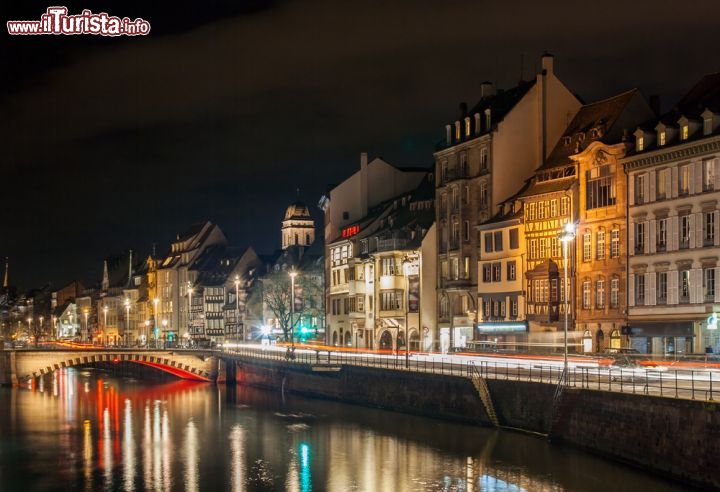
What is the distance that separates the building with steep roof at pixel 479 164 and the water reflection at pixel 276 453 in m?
15.2

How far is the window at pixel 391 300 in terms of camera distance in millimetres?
105475

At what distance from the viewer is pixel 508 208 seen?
90.3 metres

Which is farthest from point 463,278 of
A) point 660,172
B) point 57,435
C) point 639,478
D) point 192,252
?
point 192,252

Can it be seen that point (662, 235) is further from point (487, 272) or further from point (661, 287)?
point (487, 272)

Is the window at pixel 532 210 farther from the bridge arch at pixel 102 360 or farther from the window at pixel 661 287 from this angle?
the bridge arch at pixel 102 360

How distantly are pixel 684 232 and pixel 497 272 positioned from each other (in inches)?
835

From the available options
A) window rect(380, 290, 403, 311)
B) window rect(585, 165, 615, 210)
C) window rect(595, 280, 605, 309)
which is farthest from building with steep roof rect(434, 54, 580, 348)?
window rect(595, 280, 605, 309)

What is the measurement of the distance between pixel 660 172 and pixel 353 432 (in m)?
24.4

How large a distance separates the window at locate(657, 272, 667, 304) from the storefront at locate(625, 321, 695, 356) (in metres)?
1.42

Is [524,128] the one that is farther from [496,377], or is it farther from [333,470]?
[333,470]

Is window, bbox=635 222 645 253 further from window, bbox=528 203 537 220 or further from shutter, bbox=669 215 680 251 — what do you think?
window, bbox=528 203 537 220

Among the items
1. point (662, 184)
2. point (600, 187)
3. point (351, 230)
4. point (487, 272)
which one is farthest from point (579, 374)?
point (351, 230)

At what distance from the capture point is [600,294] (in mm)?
79000

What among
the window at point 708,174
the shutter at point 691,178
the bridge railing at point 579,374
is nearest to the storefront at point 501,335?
the bridge railing at point 579,374
